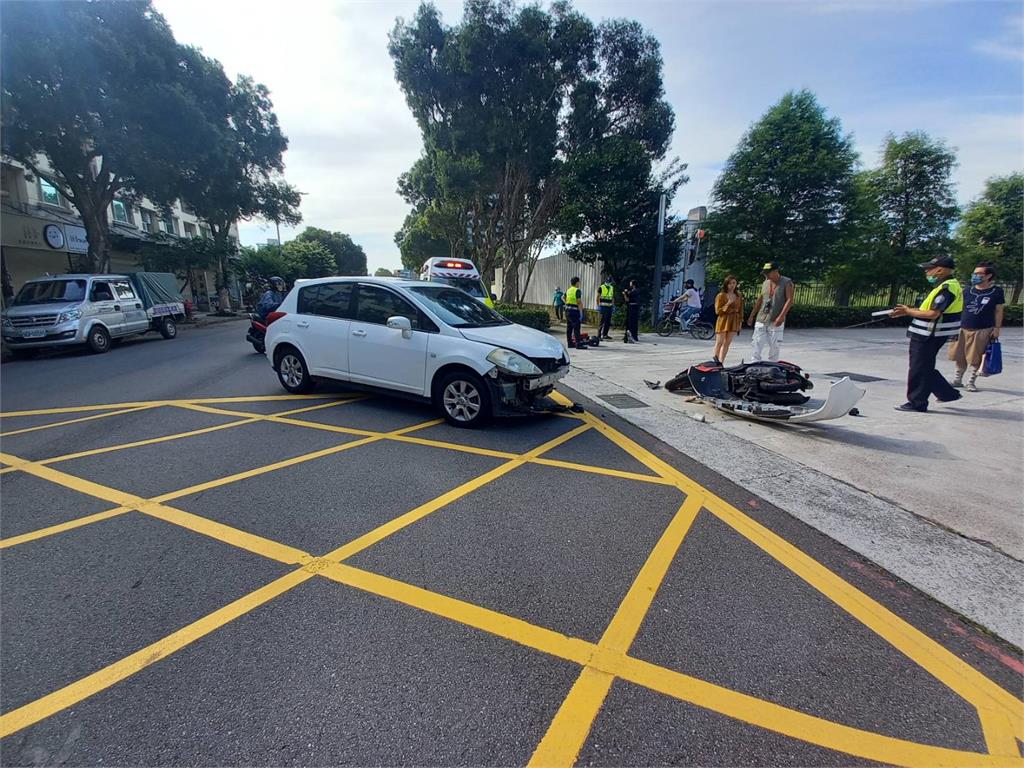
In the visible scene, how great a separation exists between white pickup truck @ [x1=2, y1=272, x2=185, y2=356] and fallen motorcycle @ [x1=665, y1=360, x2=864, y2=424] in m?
13.9

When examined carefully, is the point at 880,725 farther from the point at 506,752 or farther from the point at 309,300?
the point at 309,300

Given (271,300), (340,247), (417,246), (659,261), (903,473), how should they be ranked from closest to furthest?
(903,473) < (271,300) < (659,261) < (417,246) < (340,247)

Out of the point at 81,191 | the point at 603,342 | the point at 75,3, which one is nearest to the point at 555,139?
the point at 603,342

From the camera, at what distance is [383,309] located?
5711mm

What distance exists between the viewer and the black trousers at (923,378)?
5.73m

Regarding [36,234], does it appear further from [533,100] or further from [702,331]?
[702,331]

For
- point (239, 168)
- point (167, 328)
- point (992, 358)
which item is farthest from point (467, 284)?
point (239, 168)

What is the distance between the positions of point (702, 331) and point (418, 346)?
11.4 m

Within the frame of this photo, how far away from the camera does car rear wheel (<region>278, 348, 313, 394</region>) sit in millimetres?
6645

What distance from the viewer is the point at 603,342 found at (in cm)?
1308

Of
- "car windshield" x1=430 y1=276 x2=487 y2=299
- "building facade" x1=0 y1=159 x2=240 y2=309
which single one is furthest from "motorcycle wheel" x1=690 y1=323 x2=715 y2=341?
"building facade" x1=0 y1=159 x2=240 y2=309

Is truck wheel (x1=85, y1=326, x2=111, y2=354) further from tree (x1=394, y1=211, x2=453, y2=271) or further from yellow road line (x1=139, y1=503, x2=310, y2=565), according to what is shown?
tree (x1=394, y1=211, x2=453, y2=271)

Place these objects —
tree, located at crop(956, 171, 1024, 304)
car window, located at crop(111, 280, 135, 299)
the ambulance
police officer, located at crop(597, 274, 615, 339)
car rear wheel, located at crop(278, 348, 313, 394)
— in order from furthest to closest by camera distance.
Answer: tree, located at crop(956, 171, 1024, 304), the ambulance, car window, located at crop(111, 280, 135, 299), police officer, located at crop(597, 274, 615, 339), car rear wheel, located at crop(278, 348, 313, 394)

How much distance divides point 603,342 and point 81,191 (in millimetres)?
18134
